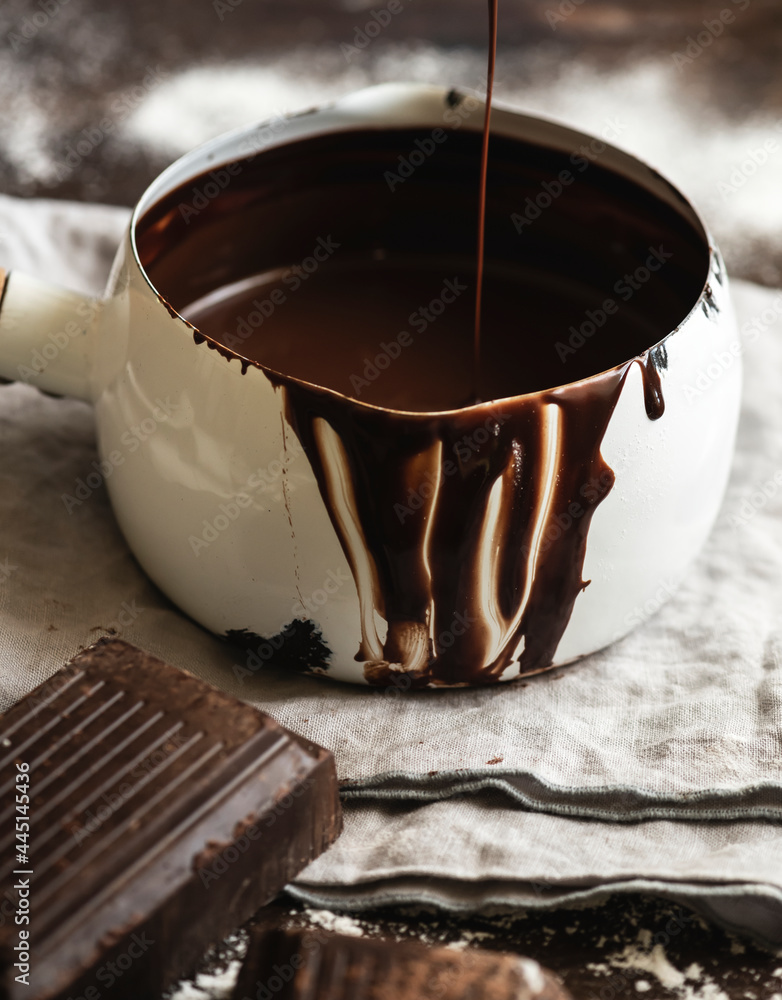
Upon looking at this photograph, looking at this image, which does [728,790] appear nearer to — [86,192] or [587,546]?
[587,546]

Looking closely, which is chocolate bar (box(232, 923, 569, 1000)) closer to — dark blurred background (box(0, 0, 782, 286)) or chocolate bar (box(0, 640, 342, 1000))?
chocolate bar (box(0, 640, 342, 1000))

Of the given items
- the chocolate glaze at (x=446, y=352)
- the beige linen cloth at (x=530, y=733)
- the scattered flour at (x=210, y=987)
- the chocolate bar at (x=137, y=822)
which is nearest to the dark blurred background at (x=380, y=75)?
the chocolate glaze at (x=446, y=352)

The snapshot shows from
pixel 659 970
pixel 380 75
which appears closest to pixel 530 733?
pixel 659 970

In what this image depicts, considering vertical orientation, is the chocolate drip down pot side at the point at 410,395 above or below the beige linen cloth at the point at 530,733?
above

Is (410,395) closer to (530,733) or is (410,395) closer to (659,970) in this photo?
(530,733)

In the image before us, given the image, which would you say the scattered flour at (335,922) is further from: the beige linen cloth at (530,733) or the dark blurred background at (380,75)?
the dark blurred background at (380,75)
